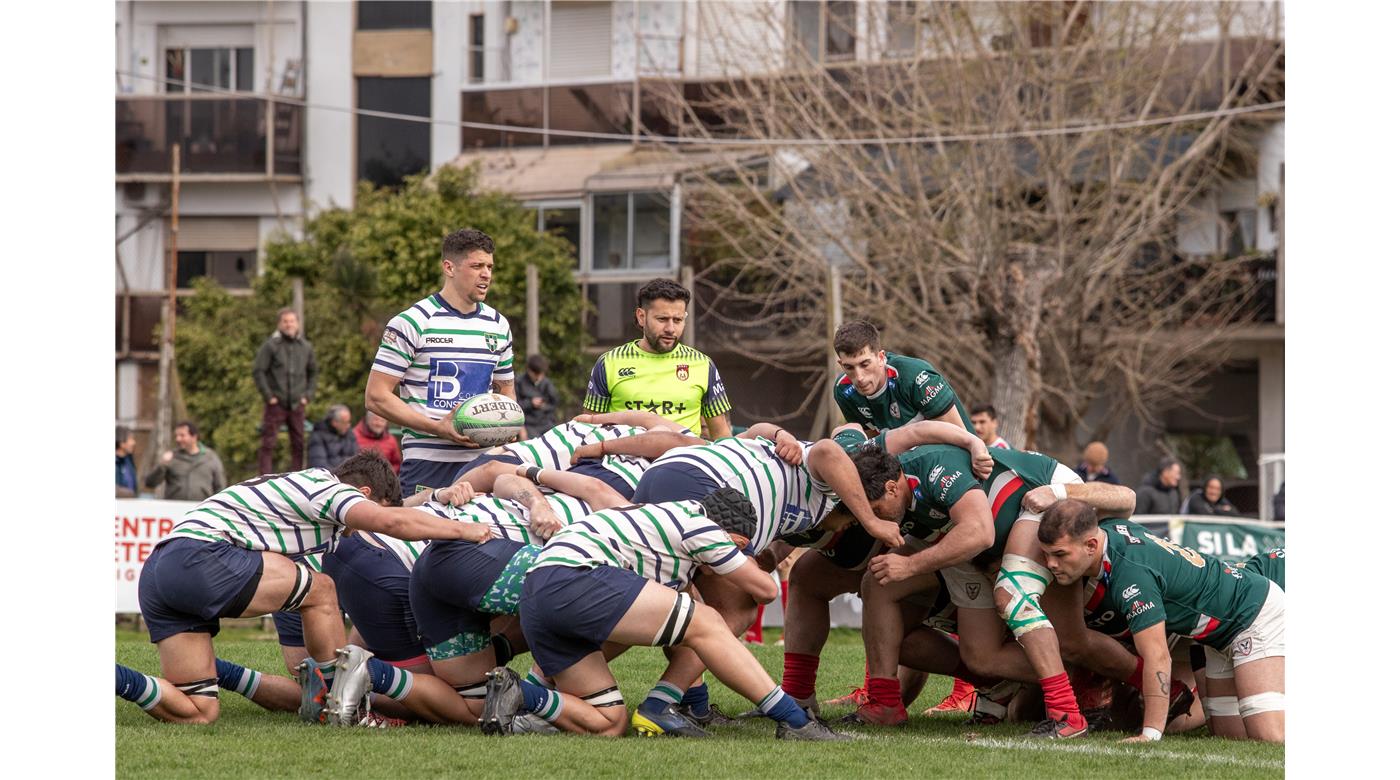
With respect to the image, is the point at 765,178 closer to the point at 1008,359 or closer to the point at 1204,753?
the point at 1008,359

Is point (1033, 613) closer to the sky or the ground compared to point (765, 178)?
Answer: closer to the ground

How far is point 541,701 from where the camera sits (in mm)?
6996

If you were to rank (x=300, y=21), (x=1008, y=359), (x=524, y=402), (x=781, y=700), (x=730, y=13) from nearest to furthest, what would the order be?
(x=781, y=700) → (x=524, y=402) → (x=1008, y=359) → (x=730, y=13) → (x=300, y=21)

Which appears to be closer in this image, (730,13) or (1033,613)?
(1033,613)

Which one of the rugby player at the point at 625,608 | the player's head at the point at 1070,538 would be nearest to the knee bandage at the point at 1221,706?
the player's head at the point at 1070,538

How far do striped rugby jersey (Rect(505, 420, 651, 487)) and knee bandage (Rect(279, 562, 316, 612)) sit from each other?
117 cm

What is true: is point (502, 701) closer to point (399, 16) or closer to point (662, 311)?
point (662, 311)

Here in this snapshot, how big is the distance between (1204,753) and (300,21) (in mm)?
28812

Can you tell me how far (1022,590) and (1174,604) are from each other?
2.24 ft

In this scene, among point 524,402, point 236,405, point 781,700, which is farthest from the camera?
point 236,405

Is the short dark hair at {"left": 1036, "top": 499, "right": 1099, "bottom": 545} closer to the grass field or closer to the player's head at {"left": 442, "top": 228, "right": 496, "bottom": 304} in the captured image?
the grass field

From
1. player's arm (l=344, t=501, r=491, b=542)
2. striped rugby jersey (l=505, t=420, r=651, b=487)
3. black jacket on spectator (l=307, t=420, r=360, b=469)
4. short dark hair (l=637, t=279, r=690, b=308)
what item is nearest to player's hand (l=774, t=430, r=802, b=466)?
striped rugby jersey (l=505, t=420, r=651, b=487)
